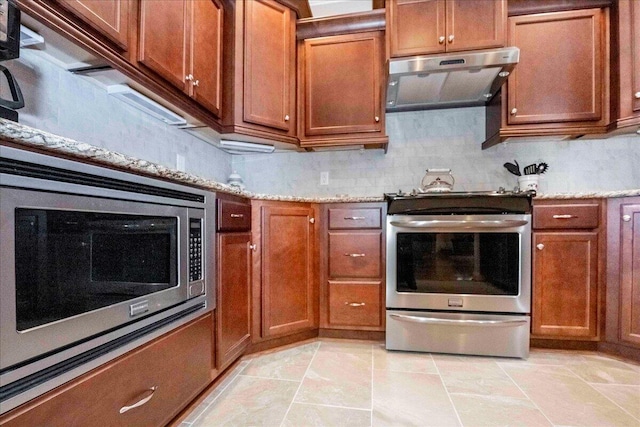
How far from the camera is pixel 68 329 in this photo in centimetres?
69

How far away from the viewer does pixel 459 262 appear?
71.5 inches

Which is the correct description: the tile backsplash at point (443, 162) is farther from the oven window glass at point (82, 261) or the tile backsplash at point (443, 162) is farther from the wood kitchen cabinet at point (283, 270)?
the oven window glass at point (82, 261)

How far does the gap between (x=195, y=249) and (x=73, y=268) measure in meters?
0.48

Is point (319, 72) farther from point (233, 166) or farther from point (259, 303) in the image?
point (259, 303)

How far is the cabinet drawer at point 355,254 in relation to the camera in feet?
6.39

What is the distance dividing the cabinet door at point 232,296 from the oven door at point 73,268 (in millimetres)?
369

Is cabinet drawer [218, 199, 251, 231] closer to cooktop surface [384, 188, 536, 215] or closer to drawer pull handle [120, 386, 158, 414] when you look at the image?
drawer pull handle [120, 386, 158, 414]

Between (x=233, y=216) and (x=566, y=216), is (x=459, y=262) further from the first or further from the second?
(x=233, y=216)

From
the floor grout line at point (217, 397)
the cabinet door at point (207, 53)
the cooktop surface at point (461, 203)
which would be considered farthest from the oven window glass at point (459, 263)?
the cabinet door at point (207, 53)

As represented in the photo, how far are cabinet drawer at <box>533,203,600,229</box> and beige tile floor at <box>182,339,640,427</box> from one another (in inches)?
29.4

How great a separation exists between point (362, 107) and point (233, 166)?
1.19 meters

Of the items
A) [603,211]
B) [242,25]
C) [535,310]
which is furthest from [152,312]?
[603,211]

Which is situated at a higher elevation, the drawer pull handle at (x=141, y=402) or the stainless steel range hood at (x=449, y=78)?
the stainless steel range hood at (x=449, y=78)

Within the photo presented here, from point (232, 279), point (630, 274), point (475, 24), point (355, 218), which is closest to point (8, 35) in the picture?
point (232, 279)
